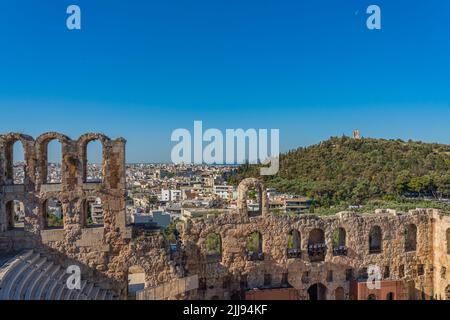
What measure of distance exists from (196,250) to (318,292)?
7458 millimetres

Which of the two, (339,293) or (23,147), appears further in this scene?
(339,293)

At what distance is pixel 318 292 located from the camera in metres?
21.5

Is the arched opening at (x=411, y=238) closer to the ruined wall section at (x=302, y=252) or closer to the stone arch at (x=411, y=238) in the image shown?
the stone arch at (x=411, y=238)

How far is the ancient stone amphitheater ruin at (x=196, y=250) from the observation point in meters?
16.3

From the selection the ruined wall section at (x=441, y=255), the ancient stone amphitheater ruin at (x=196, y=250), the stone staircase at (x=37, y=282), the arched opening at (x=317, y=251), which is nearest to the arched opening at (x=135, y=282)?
the ancient stone amphitheater ruin at (x=196, y=250)

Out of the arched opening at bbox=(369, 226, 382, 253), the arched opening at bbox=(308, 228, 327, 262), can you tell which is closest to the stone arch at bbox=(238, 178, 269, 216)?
the arched opening at bbox=(308, 228, 327, 262)

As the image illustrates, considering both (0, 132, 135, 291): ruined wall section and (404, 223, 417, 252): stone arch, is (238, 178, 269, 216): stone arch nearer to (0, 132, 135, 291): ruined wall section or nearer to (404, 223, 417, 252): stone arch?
(0, 132, 135, 291): ruined wall section

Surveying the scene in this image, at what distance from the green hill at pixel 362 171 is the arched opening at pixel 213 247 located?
2941cm

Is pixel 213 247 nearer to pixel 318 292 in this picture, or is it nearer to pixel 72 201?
pixel 318 292

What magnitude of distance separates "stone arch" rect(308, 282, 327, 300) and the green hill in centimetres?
3574

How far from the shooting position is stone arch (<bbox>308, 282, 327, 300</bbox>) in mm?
21016

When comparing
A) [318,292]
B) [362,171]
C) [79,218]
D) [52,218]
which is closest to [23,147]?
[79,218]

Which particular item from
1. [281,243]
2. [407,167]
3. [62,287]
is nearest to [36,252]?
[62,287]

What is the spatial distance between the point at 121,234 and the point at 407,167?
195ft
